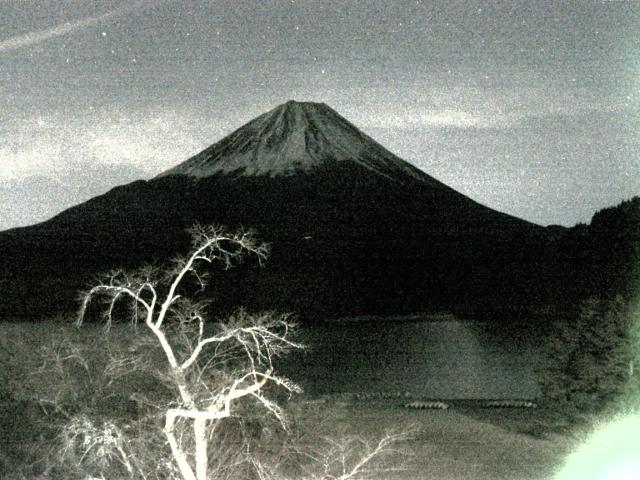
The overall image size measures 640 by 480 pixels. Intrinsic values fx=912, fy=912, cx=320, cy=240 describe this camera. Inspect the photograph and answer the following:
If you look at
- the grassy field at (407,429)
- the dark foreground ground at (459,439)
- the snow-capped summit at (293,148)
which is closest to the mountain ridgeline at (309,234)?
the snow-capped summit at (293,148)

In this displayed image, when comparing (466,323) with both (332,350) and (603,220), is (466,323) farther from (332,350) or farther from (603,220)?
(332,350)

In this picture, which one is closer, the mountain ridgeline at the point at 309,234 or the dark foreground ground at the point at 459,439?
the dark foreground ground at the point at 459,439

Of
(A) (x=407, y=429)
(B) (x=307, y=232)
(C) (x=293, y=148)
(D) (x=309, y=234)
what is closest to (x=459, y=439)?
(A) (x=407, y=429)

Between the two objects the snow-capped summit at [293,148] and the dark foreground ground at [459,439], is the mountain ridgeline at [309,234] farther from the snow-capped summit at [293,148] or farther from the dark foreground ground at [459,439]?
the dark foreground ground at [459,439]

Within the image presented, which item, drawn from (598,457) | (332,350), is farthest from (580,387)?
(332,350)

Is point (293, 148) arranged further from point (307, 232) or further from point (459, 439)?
point (459, 439)

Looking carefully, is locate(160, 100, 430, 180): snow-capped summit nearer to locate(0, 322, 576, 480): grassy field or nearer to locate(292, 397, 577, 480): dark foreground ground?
locate(292, 397, 577, 480): dark foreground ground
